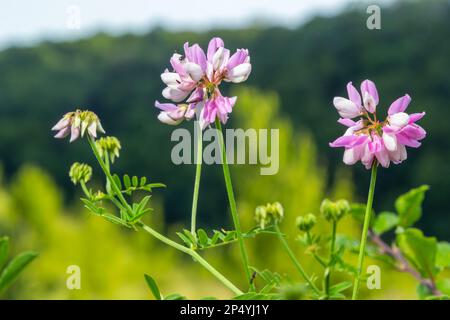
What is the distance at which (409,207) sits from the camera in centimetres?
74

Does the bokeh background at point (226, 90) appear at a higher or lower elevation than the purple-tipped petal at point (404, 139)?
higher

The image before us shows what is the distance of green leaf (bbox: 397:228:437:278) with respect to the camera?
2.02 ft

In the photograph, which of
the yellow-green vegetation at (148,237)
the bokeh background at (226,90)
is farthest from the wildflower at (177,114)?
the bokeh background at (226,90)

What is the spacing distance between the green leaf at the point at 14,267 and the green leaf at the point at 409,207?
1.39 ft

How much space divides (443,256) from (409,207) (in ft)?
0.24

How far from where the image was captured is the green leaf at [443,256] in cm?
68

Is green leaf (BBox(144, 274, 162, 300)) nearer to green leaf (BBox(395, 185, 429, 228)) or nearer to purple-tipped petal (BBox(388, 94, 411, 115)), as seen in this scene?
purple-tipped petal (BBox(388, 94, 411, 115))

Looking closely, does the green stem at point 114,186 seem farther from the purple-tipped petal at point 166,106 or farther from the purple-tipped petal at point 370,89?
the purple-tipped petal at point 370,89

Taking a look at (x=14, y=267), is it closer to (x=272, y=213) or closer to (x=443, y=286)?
(x=272, y=213)

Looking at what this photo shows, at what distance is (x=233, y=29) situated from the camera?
21203 millimetres

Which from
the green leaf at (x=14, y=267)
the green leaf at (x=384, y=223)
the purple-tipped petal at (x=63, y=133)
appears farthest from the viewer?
the green leaf at (x=384, y=223)

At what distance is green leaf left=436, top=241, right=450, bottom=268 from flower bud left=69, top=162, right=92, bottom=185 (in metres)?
0.37

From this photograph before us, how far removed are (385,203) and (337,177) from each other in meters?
1.30

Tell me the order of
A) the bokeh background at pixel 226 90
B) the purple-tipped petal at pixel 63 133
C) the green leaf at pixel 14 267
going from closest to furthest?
the green leaf at pixel 14 267
the purple-tipped petal at pixel 63 133
the bokeh background at pixel 226 90
